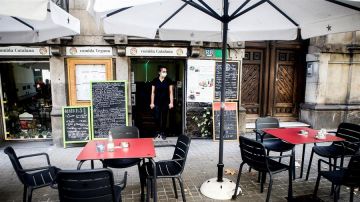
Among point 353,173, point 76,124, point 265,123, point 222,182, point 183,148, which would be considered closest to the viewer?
point 353,173

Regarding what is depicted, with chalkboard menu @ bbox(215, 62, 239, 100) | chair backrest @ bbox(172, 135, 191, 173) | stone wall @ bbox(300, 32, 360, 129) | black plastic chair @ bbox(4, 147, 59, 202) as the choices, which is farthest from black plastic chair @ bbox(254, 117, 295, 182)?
black plastic chair @ bbox(4, 147, 59, 202)

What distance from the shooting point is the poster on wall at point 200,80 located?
7.50 m

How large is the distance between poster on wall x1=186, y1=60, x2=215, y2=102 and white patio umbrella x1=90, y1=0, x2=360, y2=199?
2.02 meters

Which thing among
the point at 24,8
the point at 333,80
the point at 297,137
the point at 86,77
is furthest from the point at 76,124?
the point at 333,80

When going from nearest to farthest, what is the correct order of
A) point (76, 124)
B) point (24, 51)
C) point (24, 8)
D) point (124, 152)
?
point (24, 8), point (124, 152), point (24, 51), point (76, 124)

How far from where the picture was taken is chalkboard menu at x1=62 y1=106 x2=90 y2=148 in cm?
686

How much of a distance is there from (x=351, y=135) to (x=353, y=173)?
6.13ft

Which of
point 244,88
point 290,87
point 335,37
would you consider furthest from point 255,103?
point 335,37

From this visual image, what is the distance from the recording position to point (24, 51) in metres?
6.77

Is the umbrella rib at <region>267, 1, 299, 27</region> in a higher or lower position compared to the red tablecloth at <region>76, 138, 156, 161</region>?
higher

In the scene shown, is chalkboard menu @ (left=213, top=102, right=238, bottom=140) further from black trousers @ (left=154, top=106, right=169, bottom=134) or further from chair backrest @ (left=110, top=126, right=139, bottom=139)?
chair backrest @ (left=110, top=126, right=139, bottom=139)

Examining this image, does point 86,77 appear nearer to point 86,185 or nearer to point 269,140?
point 86,185

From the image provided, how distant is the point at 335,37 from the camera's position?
819 cm

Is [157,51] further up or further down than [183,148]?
further up
